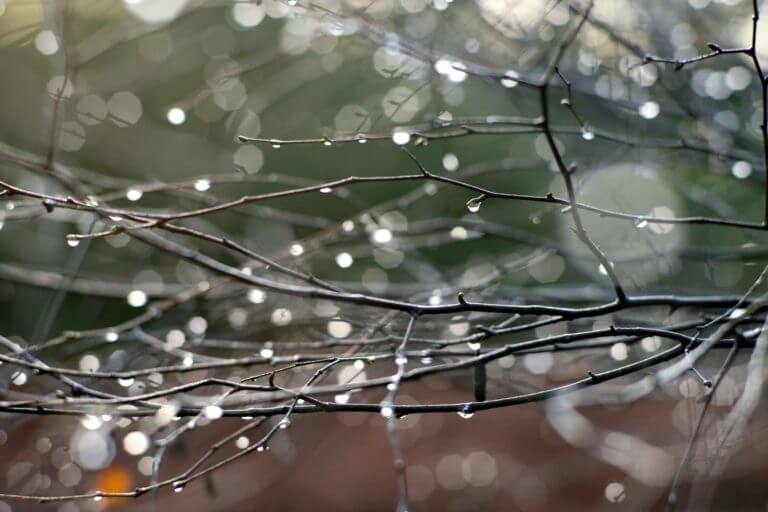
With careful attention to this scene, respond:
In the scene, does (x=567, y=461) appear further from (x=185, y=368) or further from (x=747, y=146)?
(x=185, y=368)

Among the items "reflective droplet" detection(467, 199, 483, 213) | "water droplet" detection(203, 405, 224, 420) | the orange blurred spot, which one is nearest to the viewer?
"water droplet" detection(203, 405, 224, 420)

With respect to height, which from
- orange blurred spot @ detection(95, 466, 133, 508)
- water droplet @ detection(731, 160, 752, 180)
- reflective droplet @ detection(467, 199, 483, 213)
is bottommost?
reflective droplet @ detection(467, 199, 483, 213)

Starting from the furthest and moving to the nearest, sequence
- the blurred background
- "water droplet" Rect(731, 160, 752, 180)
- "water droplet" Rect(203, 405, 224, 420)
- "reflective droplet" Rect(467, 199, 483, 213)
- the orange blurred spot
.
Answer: the orange blurred spot < "water droplet" Rect(731, 160, 752, 180) < the blurred background < "reflective droplet" Rect(467, 199, 483, 213) < "water droplet" Rect(203, 405, 224, 420)

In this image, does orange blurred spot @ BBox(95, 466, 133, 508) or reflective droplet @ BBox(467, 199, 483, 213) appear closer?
reflective droplet @ BBox(467, 199, 483, 213)

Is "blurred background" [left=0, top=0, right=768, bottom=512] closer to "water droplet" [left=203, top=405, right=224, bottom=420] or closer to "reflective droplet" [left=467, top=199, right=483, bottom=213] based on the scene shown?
"water droplet" [left=203, top=405, right=224, bottom=420]

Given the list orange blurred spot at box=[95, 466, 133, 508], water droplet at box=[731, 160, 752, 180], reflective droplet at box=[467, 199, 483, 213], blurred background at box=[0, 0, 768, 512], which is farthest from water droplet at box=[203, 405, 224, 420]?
orange blurred spot at box=[95, 466, 133, 508]

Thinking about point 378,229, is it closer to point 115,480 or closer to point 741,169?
point 741,169

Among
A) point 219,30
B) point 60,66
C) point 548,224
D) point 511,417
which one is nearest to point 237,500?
point 511,417

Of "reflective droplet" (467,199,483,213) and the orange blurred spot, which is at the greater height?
the orange blurred spot
